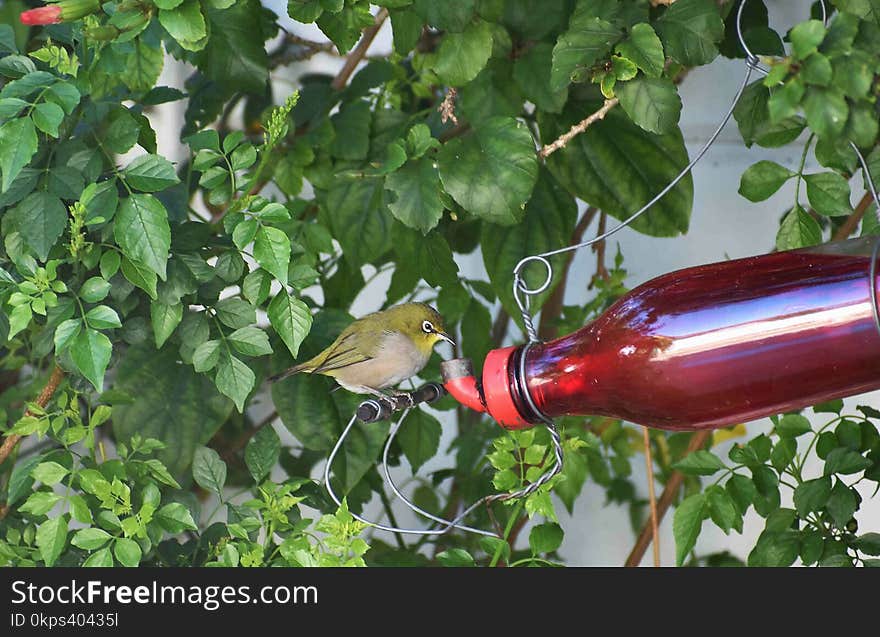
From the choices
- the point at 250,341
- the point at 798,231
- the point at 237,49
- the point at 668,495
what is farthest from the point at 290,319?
the point at 668,495

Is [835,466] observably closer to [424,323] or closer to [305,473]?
[424,323]

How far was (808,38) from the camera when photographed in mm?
483

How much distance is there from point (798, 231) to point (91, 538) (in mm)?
514

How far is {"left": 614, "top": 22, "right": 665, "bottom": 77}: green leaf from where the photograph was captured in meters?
0.62

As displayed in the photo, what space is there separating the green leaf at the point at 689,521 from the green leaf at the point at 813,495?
0.23ft

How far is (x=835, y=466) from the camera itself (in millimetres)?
706

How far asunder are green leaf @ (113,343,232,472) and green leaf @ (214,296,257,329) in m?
0.12

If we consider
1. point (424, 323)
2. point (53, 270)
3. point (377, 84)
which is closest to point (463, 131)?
point (377, 84)

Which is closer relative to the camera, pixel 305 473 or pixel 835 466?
pixel 835 466

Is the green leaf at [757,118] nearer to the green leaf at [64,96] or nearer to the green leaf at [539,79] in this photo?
the green leaf at [539,79]

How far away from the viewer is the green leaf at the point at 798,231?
2.33 feet
